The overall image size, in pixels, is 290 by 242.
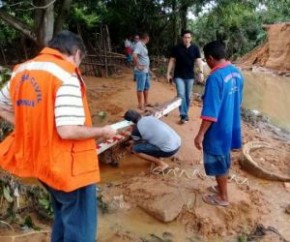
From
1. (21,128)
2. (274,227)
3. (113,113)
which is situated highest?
(21,128)

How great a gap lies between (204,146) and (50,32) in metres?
2.58

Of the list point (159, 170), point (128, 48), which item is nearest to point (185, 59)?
point (159, 170)

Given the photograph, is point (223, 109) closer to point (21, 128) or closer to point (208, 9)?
point (21, 128)

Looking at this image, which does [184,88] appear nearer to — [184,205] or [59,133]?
[184,205]

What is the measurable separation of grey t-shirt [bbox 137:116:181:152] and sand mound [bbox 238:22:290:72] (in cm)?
1855

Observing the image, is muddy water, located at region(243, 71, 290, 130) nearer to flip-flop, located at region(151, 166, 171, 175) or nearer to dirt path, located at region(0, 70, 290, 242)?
dirt path, located at region(0, 70, 290, 242)

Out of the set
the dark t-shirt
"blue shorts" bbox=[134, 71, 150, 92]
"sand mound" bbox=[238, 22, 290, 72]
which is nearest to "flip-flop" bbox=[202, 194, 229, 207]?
the dark t-shirt

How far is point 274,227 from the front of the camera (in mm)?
4699

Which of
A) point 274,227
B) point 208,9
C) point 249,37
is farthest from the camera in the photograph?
point 249,37

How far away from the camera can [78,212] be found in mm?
2639

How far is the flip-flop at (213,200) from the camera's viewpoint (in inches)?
187

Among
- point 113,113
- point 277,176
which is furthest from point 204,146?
point 113,113

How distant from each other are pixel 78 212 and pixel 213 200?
2475mm

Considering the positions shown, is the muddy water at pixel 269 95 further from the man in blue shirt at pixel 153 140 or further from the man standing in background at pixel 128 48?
the man in blue shirt at pixel 153 140
